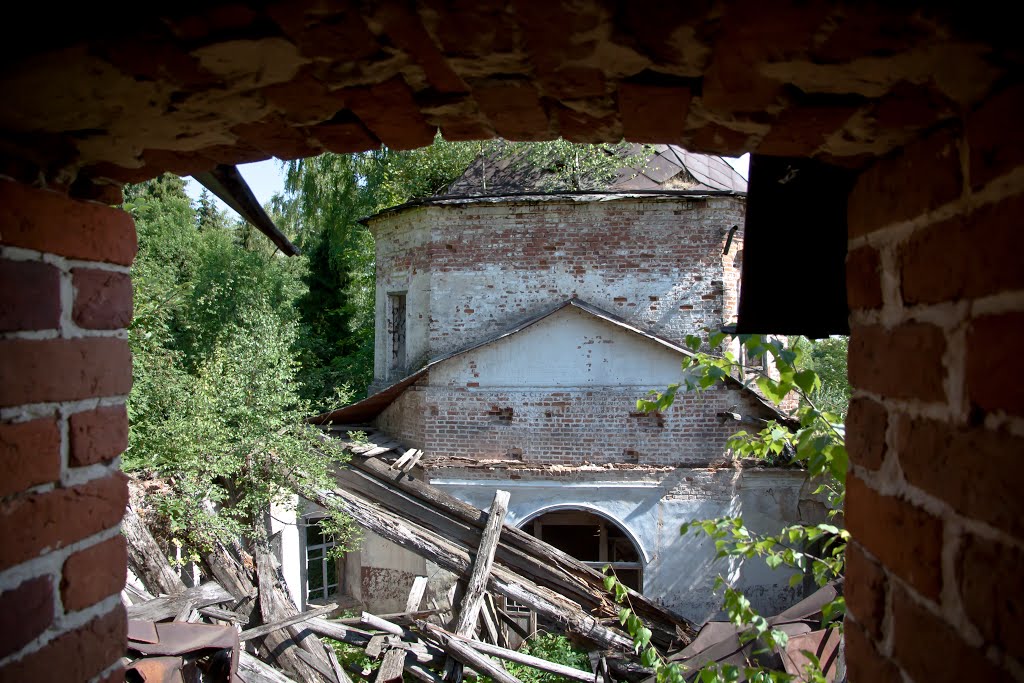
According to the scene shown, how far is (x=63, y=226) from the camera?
1.34m

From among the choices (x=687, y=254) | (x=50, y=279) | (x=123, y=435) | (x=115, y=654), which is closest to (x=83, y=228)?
(x=50, y=279)

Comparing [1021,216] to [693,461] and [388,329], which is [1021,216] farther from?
[388,329]

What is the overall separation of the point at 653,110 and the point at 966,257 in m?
0.55

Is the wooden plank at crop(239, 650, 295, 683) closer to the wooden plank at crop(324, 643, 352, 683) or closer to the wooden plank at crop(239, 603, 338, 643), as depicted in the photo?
the wooden plank at crop(239, 603, 338, 643)

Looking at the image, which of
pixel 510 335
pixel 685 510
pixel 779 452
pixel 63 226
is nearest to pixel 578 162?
pixel 510 335

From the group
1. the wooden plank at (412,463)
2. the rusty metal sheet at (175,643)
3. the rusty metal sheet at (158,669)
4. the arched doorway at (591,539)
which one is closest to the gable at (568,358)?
the wooden plank at (412,463)

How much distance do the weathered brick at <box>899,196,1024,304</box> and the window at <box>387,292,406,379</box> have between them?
39.7 ft

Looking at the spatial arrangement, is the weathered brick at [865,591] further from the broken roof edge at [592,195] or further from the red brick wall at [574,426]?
the broken roof edge at [592,195]

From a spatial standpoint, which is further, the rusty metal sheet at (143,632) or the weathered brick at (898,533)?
the rusty metal sheet at (143,632)

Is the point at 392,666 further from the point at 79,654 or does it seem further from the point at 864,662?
the point at 864,662

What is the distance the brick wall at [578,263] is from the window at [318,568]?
4.74 m

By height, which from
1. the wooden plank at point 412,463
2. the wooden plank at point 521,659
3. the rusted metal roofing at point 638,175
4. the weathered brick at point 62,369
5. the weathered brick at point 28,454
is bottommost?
the wooden plank at point 521,659

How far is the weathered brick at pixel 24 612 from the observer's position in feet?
3.84

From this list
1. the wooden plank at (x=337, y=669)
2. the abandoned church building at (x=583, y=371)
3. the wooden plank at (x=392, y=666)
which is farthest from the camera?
the abandoned church building at (x=583, y=371)
